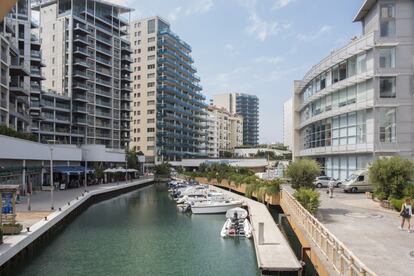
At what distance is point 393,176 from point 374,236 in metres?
14.1

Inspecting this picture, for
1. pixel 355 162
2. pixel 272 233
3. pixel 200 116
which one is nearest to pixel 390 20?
pixel 355 162

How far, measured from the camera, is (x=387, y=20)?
4681 centimetres

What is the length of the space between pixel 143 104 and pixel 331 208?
116m

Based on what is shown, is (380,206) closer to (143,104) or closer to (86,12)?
(86,12)

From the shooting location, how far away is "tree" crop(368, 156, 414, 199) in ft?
102

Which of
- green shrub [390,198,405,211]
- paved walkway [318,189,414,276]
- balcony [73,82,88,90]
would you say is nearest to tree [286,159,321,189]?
paved walkway [318,189,414,276]

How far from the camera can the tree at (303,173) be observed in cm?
3356

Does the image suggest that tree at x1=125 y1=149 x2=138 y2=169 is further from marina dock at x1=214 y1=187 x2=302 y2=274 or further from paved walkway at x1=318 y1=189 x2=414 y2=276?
paved walkway at x1=318 y1=189 x2=414 y2=276

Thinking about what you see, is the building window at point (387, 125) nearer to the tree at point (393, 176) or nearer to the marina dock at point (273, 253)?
the tree at point (393, 176)

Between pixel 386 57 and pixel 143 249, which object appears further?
pixel 386 57

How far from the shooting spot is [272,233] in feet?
85.7

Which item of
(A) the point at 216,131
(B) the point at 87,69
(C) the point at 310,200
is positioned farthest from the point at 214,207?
(A) the point at 216,131

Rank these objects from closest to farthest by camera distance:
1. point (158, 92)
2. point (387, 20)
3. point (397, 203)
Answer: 1. point (397, 203)
2. point (387, 20)
3. point (158, 92)

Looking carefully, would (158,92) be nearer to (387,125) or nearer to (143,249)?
(387,125)
